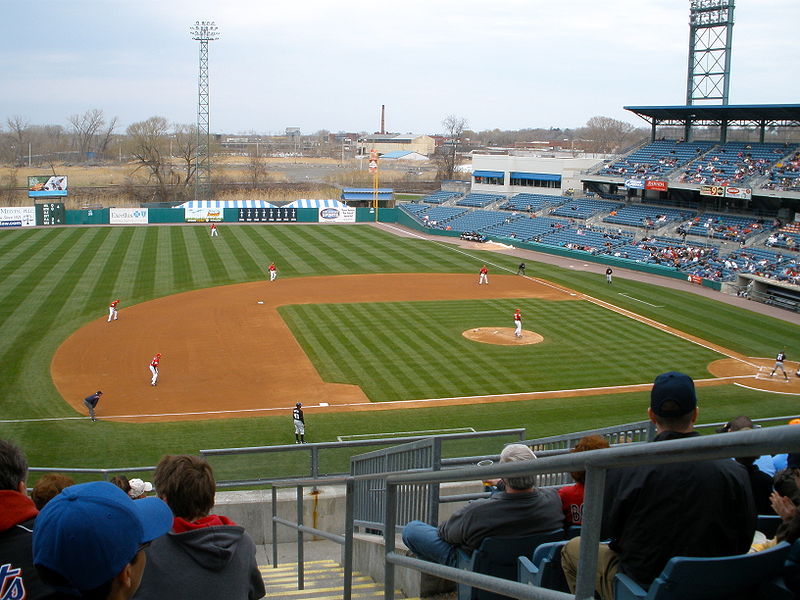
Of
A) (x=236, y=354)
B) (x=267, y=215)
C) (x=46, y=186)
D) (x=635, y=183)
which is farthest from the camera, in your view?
(x=267, y=215)

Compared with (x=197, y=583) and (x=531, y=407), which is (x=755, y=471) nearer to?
(x=197, y=583)

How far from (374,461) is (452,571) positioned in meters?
5.95

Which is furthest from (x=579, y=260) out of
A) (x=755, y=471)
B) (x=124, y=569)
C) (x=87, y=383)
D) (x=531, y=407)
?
(x=124, y=569)

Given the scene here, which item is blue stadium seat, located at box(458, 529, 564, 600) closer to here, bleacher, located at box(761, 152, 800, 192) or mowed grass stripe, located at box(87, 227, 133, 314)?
mowed grass stripe, located at box(87, 227, 133, 314)

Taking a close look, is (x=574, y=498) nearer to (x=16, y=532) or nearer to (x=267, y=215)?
(x=16, y=532)

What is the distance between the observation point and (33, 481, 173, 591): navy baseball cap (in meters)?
2.57

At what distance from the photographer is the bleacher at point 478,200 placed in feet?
238

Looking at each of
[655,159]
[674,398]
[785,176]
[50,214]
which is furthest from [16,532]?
[50,214]

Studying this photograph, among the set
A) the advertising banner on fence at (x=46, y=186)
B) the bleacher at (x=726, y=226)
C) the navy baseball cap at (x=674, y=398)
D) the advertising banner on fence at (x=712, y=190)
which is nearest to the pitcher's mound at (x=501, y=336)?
the bleacher at (x=726, y=226)

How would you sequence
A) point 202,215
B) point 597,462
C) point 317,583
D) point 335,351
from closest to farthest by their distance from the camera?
point 597,462 → point 317,583 → point 335,351 → point 202,215

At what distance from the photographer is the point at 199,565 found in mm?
3613

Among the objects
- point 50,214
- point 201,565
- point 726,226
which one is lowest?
point 50,214

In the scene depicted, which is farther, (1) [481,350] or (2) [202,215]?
(2) [202,215]

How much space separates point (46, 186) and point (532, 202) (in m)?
41.9
